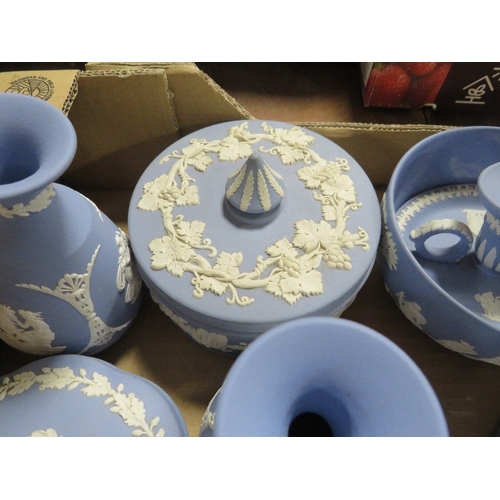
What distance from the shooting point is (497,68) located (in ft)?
2.58

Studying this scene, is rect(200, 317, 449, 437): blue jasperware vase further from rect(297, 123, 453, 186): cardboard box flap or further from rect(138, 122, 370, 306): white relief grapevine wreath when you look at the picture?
rect(297, 123, 453, 186): cardboard box flap

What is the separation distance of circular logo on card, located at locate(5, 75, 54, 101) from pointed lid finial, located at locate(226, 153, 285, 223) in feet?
0.88

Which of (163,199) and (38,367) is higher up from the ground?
(163,199)

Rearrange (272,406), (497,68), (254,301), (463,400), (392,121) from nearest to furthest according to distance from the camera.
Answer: (272,406)
(254,301)
(463,400)
(497,68)
(392,121)

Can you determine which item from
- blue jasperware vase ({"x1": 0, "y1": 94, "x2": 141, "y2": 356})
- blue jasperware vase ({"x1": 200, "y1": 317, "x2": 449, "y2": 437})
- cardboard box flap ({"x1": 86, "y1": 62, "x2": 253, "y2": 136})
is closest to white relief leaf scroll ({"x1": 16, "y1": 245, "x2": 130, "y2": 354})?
blue jasperware vase ({"x1": 0, "y1": 94, "x2": 141, "y2": 356})

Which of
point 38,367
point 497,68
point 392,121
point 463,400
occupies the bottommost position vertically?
point 463,400

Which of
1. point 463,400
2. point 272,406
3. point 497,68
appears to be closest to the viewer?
point 272,406

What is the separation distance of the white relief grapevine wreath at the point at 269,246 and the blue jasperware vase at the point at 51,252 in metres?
0.07

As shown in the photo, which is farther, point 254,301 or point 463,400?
point 463,400

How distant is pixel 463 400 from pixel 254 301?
1.20ft

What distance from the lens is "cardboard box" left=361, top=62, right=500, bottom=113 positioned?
805mm

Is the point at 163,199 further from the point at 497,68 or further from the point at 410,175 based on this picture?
the point at 497,68

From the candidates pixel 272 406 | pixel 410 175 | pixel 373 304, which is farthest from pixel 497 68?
pixel 272 406

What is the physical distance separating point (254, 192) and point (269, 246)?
68mm
